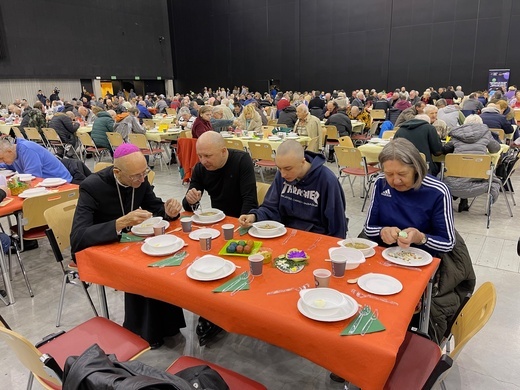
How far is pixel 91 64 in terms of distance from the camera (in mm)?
18344

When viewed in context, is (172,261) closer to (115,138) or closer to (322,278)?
(322,278)

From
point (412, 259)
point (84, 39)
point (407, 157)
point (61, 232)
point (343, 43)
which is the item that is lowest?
point (61, 232)

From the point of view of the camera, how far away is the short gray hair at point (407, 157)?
6.68 ft

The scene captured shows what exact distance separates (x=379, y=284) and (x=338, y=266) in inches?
7.6

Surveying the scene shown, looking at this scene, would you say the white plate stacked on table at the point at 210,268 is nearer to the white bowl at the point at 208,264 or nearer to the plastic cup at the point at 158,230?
the white bowl at the point at 208,264

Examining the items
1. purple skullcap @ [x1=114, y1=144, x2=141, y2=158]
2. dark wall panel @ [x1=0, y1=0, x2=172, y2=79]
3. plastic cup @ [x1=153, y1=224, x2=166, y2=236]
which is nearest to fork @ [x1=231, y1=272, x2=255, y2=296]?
plastic cup @ [x1=153, y1=224, x2=166, y2=236]

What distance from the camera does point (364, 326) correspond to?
1.38 meters

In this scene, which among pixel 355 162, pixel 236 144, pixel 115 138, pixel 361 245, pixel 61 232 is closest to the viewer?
pixel 361 245

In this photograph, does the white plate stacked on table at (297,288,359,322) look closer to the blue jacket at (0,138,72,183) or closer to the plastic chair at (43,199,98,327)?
the plastic chair at (43,199,98,327)

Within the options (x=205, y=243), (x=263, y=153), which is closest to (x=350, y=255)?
(x=205, y=243)

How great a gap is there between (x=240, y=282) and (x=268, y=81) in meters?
19.3

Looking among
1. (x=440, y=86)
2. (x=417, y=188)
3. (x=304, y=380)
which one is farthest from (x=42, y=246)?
(x=440, y=86)

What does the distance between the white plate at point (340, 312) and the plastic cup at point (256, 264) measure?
31cm

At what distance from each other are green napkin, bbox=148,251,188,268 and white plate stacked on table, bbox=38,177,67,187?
2301 millimetres
